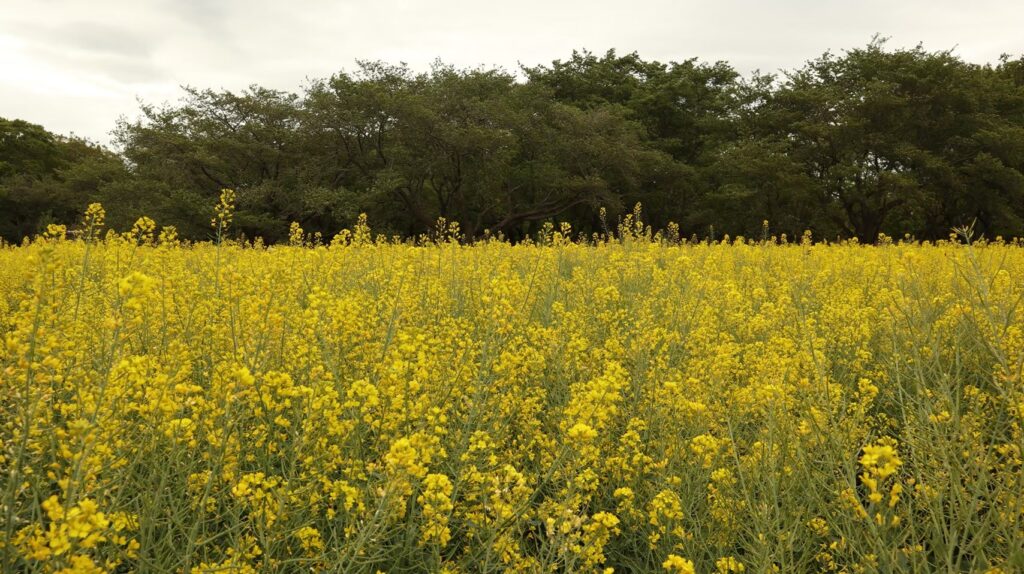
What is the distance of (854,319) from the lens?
4.37m

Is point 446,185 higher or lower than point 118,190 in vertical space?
higher

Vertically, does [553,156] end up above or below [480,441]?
above

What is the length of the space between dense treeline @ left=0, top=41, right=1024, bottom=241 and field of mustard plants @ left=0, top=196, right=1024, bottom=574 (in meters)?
19.5

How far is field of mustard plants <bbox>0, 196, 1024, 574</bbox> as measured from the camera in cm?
169

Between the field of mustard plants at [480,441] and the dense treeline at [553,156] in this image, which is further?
the dense treeline at [553,156]

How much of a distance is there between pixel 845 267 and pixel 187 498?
7507 millimetres

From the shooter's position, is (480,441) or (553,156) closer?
(480,441)

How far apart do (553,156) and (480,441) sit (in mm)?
25057

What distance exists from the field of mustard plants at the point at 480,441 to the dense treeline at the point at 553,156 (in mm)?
19462

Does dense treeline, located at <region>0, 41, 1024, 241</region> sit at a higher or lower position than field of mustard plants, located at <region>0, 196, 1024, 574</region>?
higher

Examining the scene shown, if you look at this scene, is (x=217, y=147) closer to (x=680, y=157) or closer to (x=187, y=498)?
(x=680, y=157)

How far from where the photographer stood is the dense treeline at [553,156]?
2352 centimetres

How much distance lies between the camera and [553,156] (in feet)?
86.8

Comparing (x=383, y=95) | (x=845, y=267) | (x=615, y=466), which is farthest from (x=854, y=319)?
(x=383, y=95)
